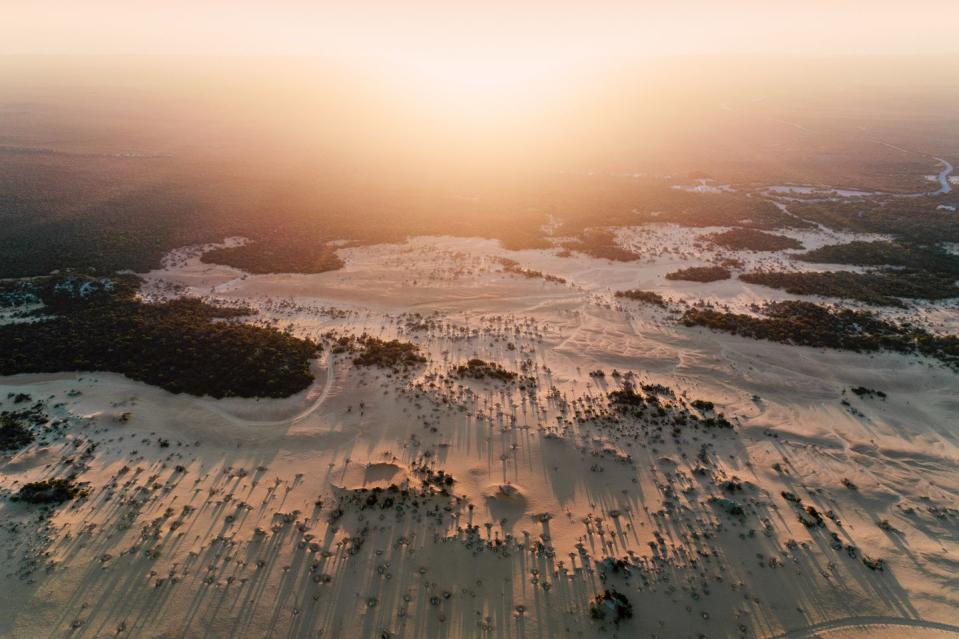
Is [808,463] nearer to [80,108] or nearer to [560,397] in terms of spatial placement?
[560,397]

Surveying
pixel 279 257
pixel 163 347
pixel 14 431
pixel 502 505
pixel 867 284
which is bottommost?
pixel 502 505

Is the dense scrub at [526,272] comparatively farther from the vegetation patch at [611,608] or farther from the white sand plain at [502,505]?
the vegetation patch at [611,608]

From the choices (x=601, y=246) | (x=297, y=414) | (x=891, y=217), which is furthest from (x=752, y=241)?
(x=297, y=414)

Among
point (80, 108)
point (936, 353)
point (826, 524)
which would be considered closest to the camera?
point (826, 524)

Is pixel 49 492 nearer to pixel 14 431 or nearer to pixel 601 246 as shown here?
pixel 14 431

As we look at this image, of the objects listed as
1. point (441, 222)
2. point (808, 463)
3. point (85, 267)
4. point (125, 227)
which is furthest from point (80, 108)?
point (808, 463)

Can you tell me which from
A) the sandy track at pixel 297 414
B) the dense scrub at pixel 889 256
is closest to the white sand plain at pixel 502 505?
the sandy track at pixel 297 414

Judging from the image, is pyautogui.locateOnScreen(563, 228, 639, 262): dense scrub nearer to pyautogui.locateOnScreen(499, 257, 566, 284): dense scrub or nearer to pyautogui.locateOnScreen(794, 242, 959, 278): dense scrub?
pyautogui.locateOnScreen(499, 257, 566, 284): dense scrub
